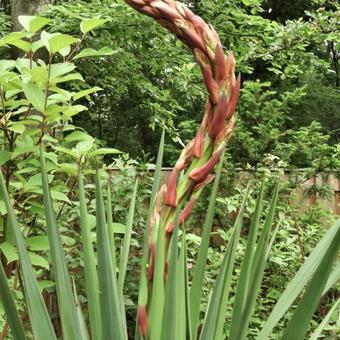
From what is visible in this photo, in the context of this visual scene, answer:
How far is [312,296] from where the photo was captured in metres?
0.67

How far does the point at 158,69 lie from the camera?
6.14m

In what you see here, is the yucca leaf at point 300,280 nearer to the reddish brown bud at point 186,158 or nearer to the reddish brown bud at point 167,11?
the reddish brown bud at point 186,158

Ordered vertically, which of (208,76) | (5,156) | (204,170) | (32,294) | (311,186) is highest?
(208,76)

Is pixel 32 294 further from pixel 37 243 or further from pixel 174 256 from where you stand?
pixel 37 243

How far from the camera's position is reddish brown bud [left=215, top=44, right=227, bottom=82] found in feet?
2.37

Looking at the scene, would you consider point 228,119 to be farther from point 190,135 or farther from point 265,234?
point 190,135

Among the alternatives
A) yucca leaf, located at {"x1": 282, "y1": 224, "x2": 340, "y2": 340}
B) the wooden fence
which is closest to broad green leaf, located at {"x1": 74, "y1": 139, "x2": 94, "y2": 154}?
yucca leaf, located at {"x1": 282, "y1": 224, "x2": 340, "y2": 340}

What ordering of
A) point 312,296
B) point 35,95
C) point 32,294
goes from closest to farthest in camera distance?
point 312,296 → point 32,294 → point 35,95

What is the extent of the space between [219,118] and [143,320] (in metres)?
0.29

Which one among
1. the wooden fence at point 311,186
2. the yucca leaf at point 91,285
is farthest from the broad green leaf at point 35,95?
the wooden fence at point 311,186

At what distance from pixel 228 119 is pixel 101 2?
16.7 feet

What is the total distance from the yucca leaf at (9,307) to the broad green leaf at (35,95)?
992mm

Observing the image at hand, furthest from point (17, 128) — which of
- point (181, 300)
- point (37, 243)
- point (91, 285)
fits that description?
point (181, 300)

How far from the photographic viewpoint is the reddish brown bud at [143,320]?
76cm
